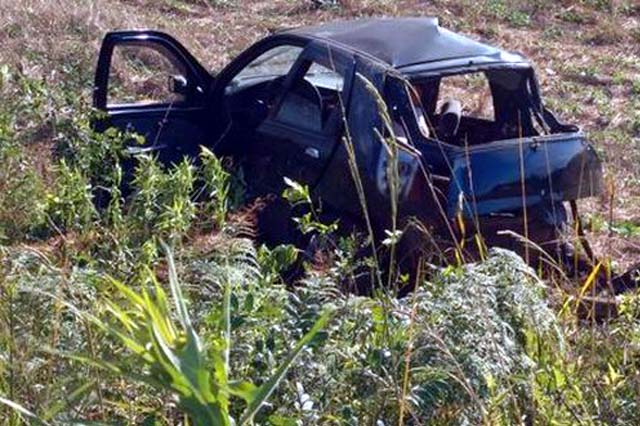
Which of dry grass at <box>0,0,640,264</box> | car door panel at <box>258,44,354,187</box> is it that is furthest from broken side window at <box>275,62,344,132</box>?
dry grass at <box>0,0,640,264</box>

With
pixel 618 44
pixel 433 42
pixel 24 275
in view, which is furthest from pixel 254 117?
pixel 618 44

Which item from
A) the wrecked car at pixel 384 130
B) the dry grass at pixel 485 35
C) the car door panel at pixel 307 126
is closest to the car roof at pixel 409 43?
the wrecked car at pixel 384 130

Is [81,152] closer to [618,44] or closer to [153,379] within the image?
[153,379]

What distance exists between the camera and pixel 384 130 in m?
6.59

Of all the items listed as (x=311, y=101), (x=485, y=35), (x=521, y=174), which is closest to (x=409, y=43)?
(x=311, y=101)

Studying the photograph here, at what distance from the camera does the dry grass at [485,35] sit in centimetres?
1198

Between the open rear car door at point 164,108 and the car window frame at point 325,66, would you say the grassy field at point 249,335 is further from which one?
→ the open rear car door at point 164,108

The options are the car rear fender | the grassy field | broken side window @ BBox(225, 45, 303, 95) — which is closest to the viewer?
the grassy field

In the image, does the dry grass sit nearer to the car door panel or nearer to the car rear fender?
the car rear fender

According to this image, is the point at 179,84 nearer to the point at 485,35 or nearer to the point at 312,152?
the point at 312,152

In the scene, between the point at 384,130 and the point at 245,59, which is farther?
the point at 245,59

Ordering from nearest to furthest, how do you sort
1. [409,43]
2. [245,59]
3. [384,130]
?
[384,130] < [409,43] < [245,59]

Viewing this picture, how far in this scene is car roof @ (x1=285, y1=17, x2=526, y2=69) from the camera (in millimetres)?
6910

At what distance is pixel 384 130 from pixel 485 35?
31.4 ft
